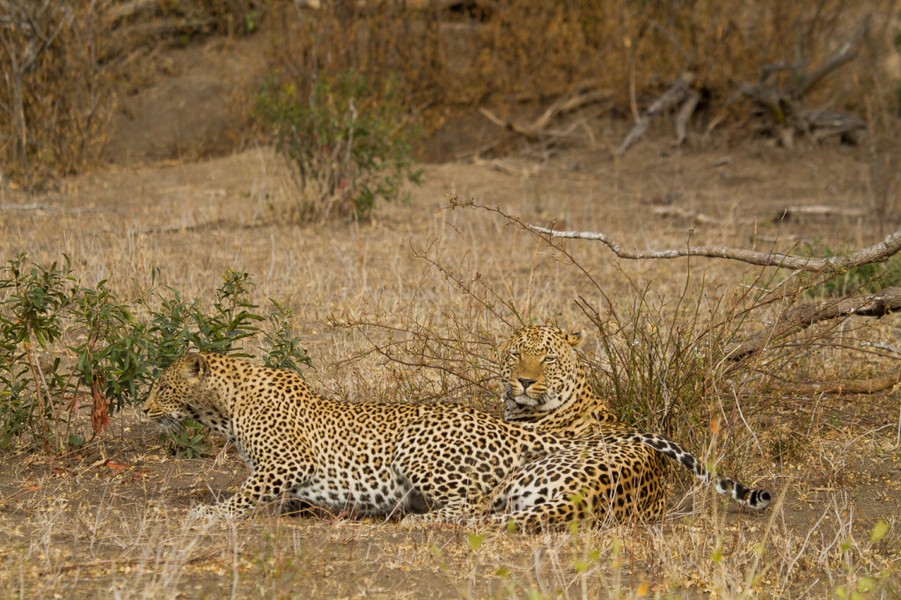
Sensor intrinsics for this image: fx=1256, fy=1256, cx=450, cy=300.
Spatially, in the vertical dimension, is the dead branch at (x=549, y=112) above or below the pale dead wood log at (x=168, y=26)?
below

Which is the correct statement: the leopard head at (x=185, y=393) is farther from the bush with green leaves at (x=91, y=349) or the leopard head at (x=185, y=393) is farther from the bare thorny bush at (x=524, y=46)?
the bare thorny bush at (x=524, y=46)

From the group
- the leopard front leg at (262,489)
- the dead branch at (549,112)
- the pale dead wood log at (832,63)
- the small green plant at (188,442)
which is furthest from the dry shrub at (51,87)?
the leopard front leg at (262,489)

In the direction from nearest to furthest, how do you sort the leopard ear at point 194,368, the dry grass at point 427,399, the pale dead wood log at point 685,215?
1. the dry grass at point 427,399
2. the leopard ear at point 194,368
3. the pale dead wood log at point 685,215

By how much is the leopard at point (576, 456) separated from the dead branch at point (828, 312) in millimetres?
959

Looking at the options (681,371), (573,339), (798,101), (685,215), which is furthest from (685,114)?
(573,339)

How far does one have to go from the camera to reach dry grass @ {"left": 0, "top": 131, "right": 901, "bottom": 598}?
452 cm

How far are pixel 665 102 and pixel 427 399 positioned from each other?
41.7ft

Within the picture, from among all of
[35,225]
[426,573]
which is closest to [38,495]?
[426,573]

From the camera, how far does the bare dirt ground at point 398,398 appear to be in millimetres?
4523

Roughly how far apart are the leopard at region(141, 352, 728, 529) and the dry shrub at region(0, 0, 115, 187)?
1000 cm

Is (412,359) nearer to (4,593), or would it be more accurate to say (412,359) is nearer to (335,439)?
(335,439)

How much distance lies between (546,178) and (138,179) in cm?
540

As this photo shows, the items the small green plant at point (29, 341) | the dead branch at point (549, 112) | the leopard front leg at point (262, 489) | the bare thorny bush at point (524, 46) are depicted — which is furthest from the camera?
the dead branch at point (549, 112)

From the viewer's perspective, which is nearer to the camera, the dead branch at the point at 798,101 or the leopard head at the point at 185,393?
the leopard head at the point at 185,393
